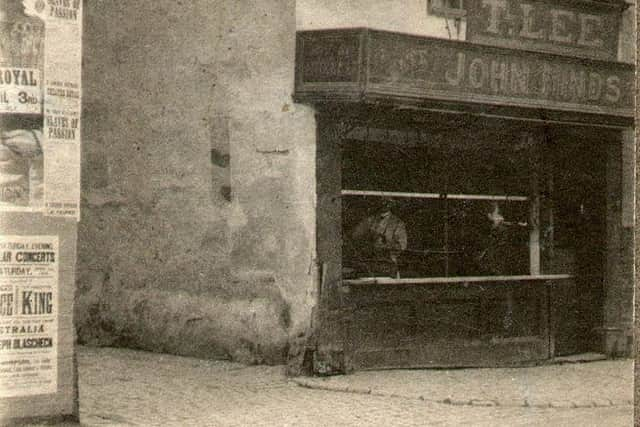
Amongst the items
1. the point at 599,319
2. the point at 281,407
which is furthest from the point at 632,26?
the point at 281,407

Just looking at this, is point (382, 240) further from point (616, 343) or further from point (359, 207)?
point (616, 343)

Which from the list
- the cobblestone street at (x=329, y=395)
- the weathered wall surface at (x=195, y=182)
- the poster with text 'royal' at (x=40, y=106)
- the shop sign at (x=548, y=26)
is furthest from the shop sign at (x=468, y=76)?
the poster with text 'royal' at (x=40, y=106)

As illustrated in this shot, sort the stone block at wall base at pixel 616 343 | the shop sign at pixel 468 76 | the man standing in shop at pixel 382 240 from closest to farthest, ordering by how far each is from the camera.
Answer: the shop sign at pixel 468 76, the man standing in shop at pixel 382 240, the stone block at wall base at pixel 616 343

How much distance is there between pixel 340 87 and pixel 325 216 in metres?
1.24

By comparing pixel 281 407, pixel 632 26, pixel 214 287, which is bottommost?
pixel 281 407

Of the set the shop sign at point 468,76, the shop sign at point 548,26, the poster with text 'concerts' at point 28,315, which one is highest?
the shop sign at point 548,26

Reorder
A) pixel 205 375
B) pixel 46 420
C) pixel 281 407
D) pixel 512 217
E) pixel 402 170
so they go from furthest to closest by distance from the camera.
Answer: pixel 512 217
pixel 402 170
pixel 205 375
pixel 281 407
pixel 46 420

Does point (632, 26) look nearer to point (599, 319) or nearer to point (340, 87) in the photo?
point (599, 319)

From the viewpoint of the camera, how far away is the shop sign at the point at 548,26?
11086 mm

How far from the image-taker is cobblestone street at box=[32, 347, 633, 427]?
7.94 meters

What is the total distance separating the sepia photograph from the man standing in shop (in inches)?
0.8

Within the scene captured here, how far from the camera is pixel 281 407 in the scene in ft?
27.6

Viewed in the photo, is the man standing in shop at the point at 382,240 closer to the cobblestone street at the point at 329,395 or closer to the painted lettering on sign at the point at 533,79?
the cobblestone street at the point at 329,395

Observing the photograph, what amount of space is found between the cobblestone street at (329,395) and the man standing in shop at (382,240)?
106 centimetres
